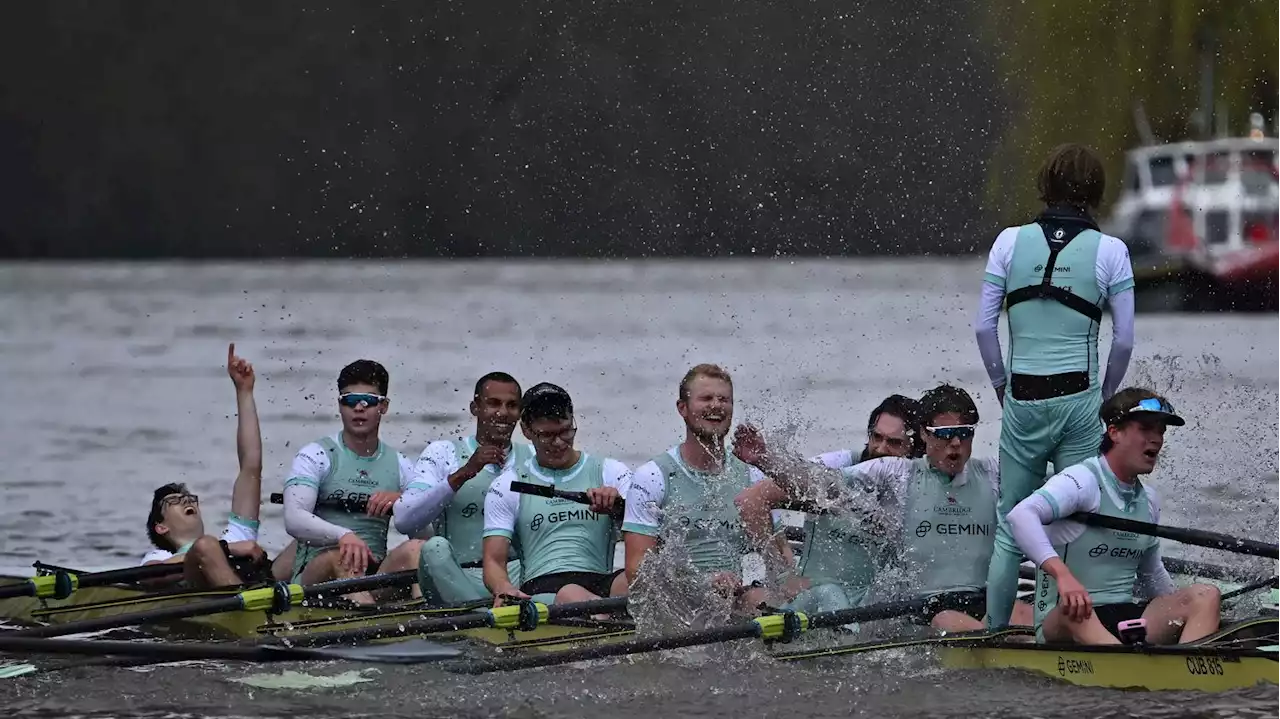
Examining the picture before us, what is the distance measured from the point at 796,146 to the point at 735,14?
43.2 ft

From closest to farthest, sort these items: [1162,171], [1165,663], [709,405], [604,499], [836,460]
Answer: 1. [1165,663]
2. [709,405]
3. [836,460]
4. [604,499]
5. [1162,171]

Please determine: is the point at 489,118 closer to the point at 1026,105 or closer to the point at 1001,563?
the point at 1026,105

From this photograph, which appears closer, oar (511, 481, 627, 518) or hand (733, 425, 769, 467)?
hand (733, 425, 769, 467)

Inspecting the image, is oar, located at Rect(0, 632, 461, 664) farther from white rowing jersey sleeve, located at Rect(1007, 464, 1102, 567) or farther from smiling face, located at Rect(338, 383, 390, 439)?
white rowing jersey sleeve, located at Rect(1007, 464, 1102, 567)

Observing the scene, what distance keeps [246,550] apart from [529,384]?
19.6 metres

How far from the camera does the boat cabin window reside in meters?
40.6

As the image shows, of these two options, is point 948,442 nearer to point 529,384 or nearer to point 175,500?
point 175,500

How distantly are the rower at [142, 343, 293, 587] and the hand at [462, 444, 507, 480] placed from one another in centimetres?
140

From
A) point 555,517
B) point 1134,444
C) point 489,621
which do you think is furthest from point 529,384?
point 1134,444

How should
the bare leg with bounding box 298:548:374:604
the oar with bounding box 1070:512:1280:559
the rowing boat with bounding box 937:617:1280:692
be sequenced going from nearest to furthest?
1. the rowing boat with bounding box 937:617:1280:692
2. the oar with bounding box 1070:512:1280:559
3. the bare leg with bounding box 298:548:374:604

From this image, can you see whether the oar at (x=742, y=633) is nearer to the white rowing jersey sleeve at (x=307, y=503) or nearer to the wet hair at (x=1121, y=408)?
the wet hair at (x=1121, y=408)

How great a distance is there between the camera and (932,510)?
28.0 ft

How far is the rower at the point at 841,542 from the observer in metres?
8.67

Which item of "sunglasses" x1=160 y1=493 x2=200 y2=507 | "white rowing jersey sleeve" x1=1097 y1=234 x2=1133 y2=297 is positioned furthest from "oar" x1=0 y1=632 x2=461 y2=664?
"white rowing jersey sleeve" x1=1097 y1=234 x2=1133 y2=297
